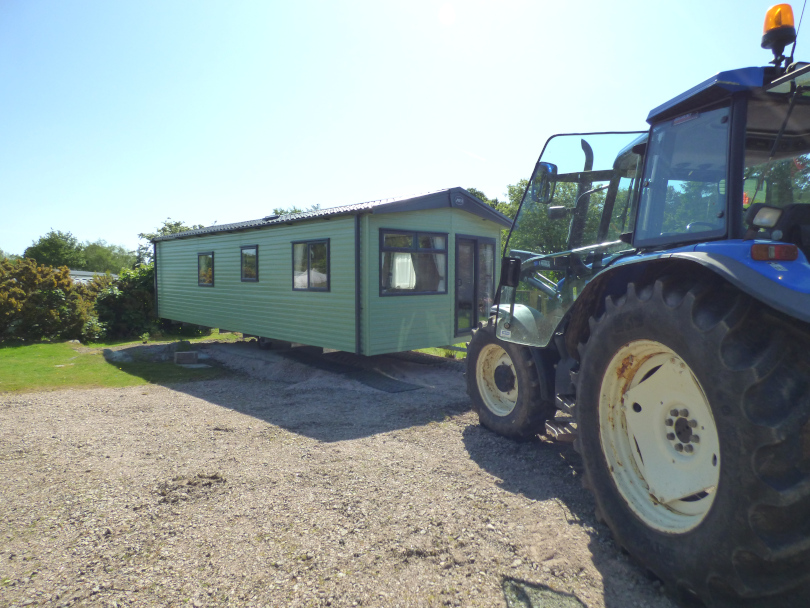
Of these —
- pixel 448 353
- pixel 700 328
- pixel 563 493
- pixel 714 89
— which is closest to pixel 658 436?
pixel 700 328

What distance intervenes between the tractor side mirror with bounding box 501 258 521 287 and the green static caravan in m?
4.53

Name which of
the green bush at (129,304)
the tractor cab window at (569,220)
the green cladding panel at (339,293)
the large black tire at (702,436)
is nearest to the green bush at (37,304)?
the green bush at (129,304)

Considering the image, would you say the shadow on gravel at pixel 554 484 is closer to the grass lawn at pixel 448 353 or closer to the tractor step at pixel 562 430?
the tractor step at pixel 562 430

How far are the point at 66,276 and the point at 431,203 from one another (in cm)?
1148

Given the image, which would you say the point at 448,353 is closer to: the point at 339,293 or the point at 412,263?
the point at 412,263

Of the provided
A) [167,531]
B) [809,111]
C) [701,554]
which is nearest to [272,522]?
[167,531]

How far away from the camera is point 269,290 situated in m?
11.2

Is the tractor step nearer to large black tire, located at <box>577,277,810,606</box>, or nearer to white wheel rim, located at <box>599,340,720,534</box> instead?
large black tire, located at <box>577,277,810,606</box>

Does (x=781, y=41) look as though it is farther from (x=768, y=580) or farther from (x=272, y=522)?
(x=272, y=522)

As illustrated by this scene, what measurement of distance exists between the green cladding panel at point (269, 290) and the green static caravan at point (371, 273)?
2 cm

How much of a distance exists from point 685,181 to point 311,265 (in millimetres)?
7967

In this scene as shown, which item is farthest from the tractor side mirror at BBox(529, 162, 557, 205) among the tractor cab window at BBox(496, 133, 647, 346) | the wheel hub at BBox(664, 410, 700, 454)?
the wheel hub at BBox(664, 410, 700, 454)

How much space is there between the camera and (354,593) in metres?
2.54

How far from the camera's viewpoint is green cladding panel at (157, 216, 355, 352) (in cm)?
927
